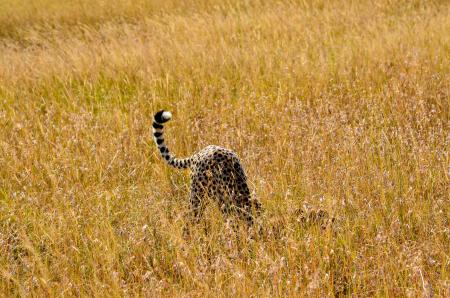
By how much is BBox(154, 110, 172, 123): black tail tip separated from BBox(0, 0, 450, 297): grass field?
19.1 inches

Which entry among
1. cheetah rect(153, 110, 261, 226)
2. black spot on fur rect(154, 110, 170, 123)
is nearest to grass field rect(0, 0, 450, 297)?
cheetah rect(153, 110, 261, 226)

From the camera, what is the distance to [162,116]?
3602 mm

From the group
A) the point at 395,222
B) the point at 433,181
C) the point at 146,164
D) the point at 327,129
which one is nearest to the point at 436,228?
the point at 395,222

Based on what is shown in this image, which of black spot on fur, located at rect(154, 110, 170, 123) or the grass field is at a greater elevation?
black spot on fur, located at rect(154, 110, 170, 123)

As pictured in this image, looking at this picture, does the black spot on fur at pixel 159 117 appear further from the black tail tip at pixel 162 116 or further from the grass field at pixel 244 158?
the grass field at pixel 244 158

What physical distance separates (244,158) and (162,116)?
0.82 metres

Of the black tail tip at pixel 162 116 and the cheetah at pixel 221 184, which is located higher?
the black tail tip at pixel 162 116

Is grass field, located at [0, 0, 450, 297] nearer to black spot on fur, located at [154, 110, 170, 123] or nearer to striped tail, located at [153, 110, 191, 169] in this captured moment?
striped tail, located at [153, 110, 191, 169]

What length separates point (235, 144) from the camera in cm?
453

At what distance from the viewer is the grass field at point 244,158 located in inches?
116

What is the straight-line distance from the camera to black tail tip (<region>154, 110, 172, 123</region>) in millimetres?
3540

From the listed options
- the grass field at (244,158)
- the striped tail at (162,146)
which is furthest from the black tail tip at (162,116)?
the grass field at (244,158)

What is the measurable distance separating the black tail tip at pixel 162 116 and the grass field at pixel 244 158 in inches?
19.1

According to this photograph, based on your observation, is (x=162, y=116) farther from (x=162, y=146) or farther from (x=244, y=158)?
(x=244, y=158)
